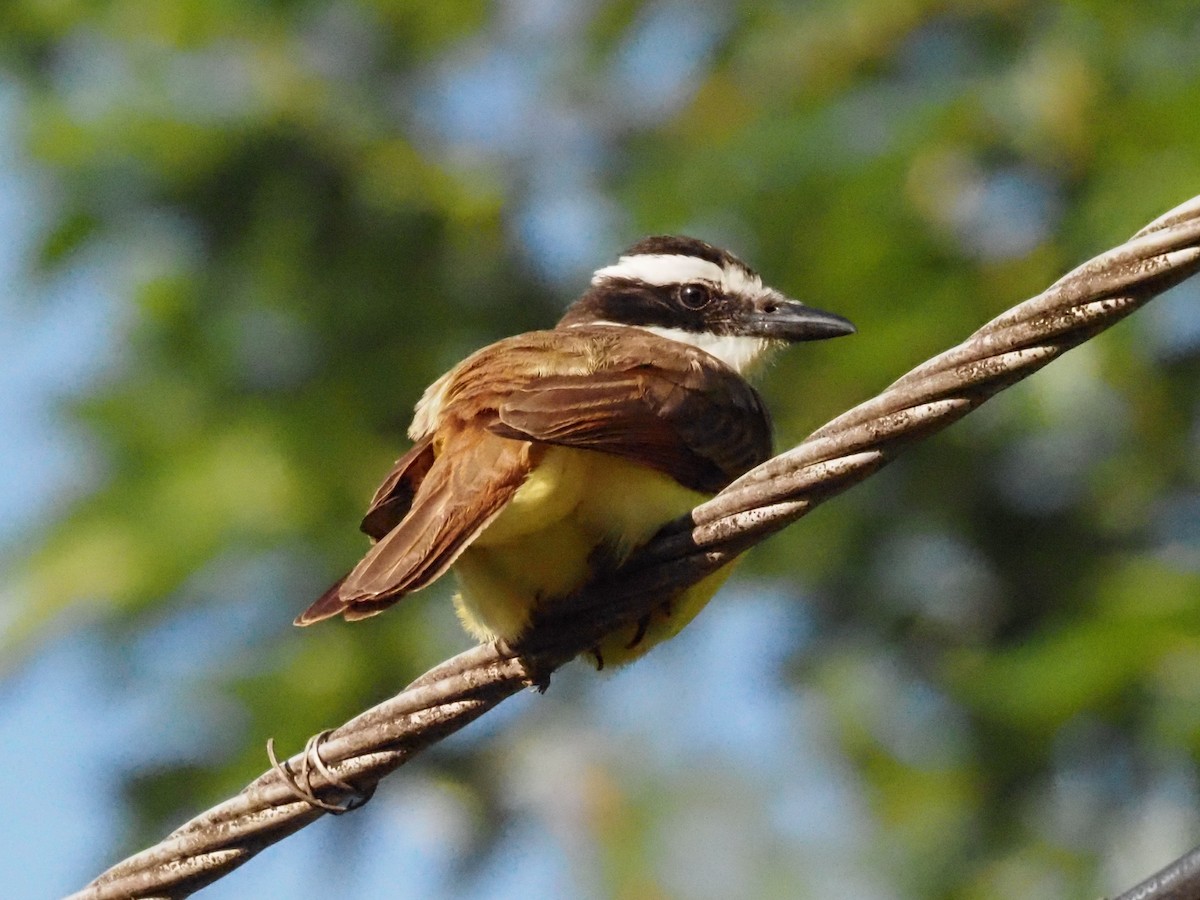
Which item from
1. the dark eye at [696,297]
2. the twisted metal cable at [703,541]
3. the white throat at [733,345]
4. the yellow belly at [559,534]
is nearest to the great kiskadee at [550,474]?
the yellow belly at [559,534]

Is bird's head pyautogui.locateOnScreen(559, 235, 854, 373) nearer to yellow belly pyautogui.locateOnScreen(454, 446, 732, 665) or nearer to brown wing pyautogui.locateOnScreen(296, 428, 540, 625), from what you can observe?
yellow belly pyautogui.locateOnScreen(454, 446, 732, 665)

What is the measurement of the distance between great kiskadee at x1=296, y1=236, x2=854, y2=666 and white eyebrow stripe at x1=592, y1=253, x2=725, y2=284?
0.84 m

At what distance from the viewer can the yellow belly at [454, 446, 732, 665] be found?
3.71 meters

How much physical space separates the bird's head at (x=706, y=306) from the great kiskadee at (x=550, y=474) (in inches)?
29.0

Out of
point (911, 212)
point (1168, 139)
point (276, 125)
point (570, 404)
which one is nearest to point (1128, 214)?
point (1168, 139)

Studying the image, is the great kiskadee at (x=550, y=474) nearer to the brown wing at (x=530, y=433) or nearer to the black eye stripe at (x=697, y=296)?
the brown wing at (x=530, y=433)

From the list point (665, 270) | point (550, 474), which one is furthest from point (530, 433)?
point (665, 270)

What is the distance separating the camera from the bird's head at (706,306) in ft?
17.1

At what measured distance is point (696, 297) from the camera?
5328 millimetres

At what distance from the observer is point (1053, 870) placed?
7.18 metres

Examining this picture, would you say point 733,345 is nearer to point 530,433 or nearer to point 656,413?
point 656,413

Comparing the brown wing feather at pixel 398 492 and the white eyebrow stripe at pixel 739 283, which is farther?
the white eyebrow stripe at pixel 739 283

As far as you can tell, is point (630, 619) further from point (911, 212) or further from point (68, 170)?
point (68, 170)

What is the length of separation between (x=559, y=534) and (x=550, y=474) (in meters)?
0.15
